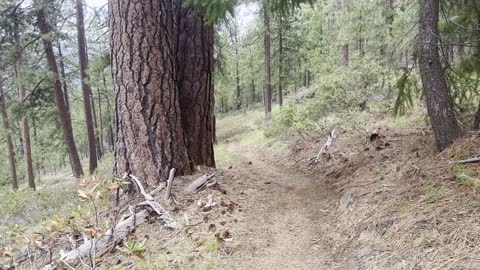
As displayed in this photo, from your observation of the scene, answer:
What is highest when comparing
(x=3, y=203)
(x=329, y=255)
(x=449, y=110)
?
(x=449, y=110)

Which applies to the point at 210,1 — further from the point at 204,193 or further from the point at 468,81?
the point at 468,81

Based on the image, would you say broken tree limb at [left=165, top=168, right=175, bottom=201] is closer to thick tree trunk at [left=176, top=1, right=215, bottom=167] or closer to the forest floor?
the forest floor

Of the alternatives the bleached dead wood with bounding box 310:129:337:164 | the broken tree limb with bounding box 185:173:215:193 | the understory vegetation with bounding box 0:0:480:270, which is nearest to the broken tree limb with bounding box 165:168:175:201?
the understory vegetation with bounding box 0:0:480:270

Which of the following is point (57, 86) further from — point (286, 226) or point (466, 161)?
point (466, 161)

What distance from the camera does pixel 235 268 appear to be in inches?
117

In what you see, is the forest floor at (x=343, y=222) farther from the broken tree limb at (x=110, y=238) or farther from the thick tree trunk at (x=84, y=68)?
the thick tree trunk at (x=84, y=68)

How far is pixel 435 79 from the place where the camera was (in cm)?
385

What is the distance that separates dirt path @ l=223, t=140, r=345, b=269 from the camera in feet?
10.4

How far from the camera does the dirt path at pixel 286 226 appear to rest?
316 centimetres

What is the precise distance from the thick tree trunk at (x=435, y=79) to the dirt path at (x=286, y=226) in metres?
1.65

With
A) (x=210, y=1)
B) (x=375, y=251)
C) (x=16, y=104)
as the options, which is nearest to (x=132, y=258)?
(x=375, y=251)

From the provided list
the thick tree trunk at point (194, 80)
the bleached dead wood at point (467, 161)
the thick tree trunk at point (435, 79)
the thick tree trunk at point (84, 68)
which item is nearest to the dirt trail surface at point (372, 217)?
the bleached dead wood at point (467, 161)

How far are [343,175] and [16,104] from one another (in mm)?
11744

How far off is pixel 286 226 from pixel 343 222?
663mm
